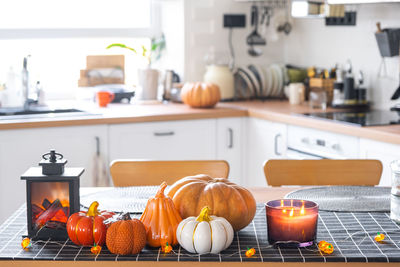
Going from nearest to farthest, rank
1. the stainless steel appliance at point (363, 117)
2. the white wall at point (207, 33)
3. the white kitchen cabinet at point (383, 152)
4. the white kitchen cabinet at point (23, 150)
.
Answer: the white kitchen cabinet at point (383, 152), the stainless steel appliance at point (363, 117), the white kitchen cabinet at point (23, 150), the white wall at point (207, 33)

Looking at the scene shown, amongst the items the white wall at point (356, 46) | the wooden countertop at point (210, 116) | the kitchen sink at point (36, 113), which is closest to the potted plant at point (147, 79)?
the wooden countertop at point (210, 116)

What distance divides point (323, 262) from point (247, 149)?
8.24ft

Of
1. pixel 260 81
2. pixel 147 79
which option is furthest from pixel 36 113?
pixel 260 81

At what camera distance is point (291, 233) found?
1.46 metres

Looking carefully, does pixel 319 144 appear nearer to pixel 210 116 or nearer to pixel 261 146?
pixel 261 146

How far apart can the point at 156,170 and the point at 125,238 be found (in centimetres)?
94

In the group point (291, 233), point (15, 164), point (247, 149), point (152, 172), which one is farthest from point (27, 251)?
point (247, 149)

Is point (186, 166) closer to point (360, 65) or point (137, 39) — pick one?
point (360, 65)

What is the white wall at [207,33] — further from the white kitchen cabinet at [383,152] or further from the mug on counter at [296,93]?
the white kitchen cabinet at [383,152]

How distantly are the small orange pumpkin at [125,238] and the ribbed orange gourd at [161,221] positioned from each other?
1.4 inches

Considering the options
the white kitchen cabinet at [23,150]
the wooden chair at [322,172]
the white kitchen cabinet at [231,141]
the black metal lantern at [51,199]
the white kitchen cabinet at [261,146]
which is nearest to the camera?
the black metal lantern at [51,199]

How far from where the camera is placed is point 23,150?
11.0 feet

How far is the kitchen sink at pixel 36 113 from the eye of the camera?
3.54m

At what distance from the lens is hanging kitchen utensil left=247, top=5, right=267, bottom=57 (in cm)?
438
